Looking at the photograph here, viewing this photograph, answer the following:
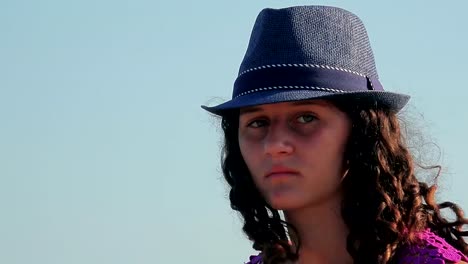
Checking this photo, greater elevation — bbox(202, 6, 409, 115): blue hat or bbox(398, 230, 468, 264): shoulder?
bbox(202, 6, 409, 115): blue hat

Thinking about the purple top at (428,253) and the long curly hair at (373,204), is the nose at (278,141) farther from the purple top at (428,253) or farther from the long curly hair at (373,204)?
the purple top at (428,253)

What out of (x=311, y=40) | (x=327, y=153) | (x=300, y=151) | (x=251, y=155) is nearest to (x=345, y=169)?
(x=327, y=153)

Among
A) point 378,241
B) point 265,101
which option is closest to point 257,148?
point 265,101

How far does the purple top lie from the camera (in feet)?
20.9

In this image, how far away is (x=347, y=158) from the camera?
646 centimetres

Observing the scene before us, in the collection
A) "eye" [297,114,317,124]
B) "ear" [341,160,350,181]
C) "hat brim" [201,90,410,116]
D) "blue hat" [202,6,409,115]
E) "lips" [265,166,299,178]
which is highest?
"blue hat" [202,6,409,115]

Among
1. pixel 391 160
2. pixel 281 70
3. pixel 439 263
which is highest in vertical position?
pixel 281 70

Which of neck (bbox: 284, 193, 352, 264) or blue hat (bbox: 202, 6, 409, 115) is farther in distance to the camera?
neck (bbox: 284, 193, 352, 264)

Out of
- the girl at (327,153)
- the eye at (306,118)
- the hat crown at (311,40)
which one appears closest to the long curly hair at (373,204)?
the girl at (327,153)

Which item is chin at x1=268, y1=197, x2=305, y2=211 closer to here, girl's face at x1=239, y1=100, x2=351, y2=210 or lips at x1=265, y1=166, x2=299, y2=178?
girl's face at x1=239, y1=100, x2=351, y2=210

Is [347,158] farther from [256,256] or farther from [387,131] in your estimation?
[256,256]

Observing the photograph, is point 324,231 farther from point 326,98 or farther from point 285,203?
point 326,98

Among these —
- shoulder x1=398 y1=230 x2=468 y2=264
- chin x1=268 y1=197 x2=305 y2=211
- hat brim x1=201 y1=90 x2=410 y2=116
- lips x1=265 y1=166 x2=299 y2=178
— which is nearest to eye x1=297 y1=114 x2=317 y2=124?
hat brim x1=201 y1=90 x2=410 y2=116

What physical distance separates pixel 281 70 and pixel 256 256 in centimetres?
113
